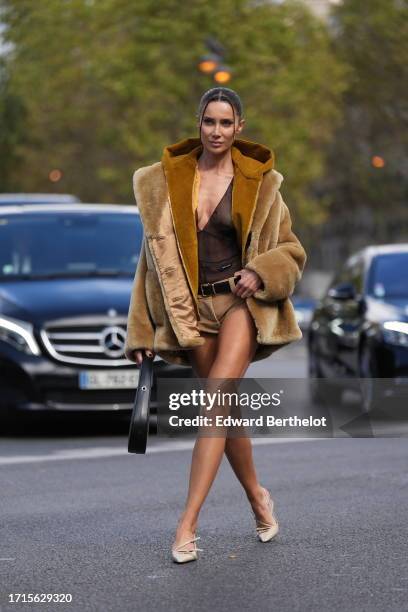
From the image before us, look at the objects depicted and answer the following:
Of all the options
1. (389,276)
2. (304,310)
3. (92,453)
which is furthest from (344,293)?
(304,310)

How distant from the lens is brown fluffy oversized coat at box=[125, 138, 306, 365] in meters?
6.48

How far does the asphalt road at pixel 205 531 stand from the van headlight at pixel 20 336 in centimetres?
83

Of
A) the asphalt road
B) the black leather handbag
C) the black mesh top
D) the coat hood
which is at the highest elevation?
the coat hood

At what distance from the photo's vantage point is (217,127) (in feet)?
21.3

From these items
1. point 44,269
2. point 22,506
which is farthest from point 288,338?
point 44,269

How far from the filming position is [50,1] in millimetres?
58219

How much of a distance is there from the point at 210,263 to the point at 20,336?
5.37 m

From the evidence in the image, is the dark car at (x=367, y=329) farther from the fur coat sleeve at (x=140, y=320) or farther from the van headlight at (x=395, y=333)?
the fur coat sleeve at (x=140, y=320)

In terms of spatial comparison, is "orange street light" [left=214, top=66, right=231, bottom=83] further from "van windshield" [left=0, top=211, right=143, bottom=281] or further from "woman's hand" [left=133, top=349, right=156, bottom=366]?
"woman's hand" [left=133, top=349, right=156, bottom=366]

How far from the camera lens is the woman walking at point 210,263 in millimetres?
6473

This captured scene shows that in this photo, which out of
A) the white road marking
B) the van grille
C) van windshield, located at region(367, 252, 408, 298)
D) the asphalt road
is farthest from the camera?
van windshield, located at region(367, 252, 408, 298)

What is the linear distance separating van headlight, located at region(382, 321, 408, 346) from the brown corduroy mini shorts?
696 cm

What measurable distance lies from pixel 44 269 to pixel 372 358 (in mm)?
2939

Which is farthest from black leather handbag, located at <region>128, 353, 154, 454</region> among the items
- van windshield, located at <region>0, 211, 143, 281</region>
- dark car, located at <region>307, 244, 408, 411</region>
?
dark car, located at <region>307, 244, 408, 411</region>
